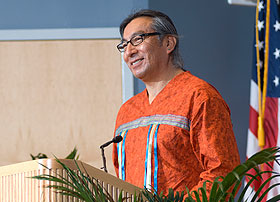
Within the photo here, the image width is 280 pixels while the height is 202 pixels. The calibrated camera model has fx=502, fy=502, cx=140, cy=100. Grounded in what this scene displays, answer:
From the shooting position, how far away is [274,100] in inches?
105

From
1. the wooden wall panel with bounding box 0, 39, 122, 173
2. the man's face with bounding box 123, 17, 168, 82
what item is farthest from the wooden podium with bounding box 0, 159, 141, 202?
A: the wooden wall panel with bounding box 0, 39, 122, 173

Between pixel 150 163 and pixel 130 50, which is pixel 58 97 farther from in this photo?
pixel 150 163

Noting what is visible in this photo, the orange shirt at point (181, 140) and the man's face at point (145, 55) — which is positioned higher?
the man's face at point (145, 55)

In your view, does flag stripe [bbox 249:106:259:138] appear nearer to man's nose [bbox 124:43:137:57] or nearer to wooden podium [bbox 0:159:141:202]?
man's nose [bbox 124:43:137:57]

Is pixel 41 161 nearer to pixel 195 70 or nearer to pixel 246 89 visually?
pixel 195 70

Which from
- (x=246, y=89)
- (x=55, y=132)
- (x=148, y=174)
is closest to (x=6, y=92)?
(x=55, y=132)

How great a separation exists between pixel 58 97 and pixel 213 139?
176cm

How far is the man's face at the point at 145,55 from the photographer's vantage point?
5.94 ft

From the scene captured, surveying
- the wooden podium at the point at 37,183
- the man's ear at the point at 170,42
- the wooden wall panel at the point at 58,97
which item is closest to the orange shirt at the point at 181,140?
the man's ear at the point at 170,42

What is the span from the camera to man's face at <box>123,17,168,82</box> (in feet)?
5.94

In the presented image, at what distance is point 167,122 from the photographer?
165 centimetres

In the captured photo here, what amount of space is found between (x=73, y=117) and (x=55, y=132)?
14cm

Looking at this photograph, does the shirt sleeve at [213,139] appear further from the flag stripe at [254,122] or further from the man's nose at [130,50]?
the flag stripe at [254,122]

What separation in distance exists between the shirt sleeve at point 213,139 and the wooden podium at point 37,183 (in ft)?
1.42
